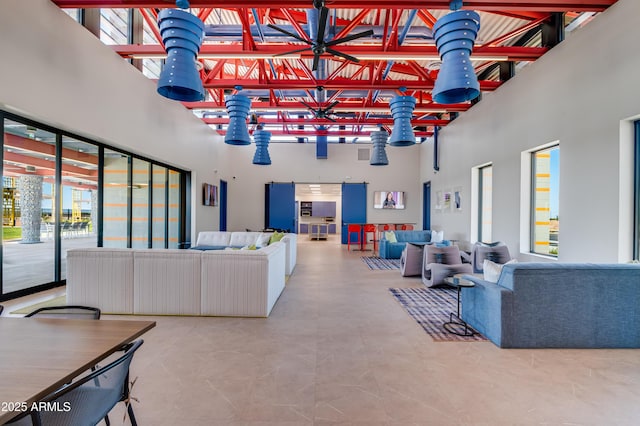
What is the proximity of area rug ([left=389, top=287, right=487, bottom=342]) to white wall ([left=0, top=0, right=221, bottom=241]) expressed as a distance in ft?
19.1

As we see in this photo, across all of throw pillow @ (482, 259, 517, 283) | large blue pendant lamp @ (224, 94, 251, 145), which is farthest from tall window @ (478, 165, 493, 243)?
large blue pendant lamp @ (224, 94, 251, 145)

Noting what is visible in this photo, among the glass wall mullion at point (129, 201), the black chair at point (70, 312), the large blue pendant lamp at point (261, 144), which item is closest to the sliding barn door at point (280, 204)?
the large blue pendant lamp at point (261, 144)

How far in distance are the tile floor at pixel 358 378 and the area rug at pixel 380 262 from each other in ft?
13.0

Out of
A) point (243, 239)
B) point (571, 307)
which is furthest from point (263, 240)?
point (571, 307)

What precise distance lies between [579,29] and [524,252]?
152 inches

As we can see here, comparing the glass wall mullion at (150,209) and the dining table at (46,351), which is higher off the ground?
the glass wall mullion at (150,209)

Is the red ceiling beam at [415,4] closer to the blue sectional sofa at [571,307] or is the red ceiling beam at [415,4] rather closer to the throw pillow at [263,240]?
the blue sectional sofa at [571,307]

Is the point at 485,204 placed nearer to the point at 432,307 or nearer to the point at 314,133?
the point at 432,307

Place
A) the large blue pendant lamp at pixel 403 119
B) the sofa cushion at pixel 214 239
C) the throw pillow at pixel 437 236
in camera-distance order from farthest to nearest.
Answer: the throw pillow at pixel 437 236, the sofa cushion at pixel 214 239, the large blue pendant lamp at pixel 403 119

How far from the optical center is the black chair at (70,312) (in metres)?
1.91

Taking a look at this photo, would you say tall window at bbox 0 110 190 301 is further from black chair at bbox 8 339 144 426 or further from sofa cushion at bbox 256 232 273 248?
black chair at bbox 8 339 144 426

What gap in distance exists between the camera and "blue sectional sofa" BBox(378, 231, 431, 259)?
898 centimetres

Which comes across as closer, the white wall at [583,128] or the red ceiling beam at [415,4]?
the white wall at [583,128]

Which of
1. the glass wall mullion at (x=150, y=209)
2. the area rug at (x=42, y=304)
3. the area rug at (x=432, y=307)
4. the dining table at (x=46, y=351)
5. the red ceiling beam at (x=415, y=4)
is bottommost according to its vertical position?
the area rug at (x=432, y=307)
